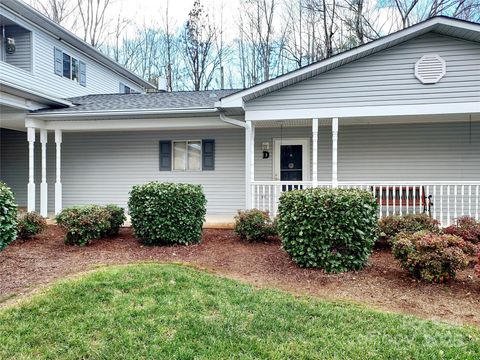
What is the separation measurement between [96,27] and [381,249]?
22.6m

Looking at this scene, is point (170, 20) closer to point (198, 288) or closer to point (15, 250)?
A: point (15, 250)

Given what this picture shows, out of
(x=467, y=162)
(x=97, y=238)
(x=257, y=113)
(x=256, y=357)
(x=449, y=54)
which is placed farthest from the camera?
(x=467, y=162)

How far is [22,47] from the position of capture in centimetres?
1077

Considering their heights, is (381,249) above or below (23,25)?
below

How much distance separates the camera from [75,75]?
12.9 meters

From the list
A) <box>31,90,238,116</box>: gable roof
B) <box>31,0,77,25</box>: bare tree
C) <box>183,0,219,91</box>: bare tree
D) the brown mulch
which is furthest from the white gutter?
<box>31,0,77,25</box>: bare tree

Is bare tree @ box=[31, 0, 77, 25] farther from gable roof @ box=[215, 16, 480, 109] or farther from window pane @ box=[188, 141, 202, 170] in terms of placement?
gable roof @ box=[215, 16, 480, 109]

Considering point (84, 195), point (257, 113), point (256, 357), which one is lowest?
point (256, 357)

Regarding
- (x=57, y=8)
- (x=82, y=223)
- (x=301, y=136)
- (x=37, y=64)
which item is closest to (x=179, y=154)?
(x=301, y=136)

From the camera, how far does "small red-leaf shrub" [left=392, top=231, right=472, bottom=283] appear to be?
456cm

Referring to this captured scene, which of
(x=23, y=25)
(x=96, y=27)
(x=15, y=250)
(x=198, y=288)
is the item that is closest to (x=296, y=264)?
(x=198, y=288)

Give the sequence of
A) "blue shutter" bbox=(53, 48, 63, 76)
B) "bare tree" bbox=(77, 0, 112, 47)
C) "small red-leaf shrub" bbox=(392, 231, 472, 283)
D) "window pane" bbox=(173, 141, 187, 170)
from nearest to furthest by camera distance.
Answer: "small red-leaf shrub" bbox=(392, 231, 472, 283), "window pane" bbox=(173, 141, 187, 170), "blue shutter" bbox=(53, 48, 63, 76), "bare tree" bbox=(77, 0, 112, 47)

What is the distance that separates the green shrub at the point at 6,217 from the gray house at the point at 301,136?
14.7 feet

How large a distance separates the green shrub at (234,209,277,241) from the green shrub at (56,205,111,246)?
2678 mm
